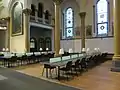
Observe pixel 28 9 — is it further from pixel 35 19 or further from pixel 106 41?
pixel 106 41

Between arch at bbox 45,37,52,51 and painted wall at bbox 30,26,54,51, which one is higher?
painted wall at bbox 30,26,54,51

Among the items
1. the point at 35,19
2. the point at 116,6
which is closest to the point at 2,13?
the point at 35,19

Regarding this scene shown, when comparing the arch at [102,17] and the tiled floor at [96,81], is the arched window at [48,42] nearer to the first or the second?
the arch at [102,17]

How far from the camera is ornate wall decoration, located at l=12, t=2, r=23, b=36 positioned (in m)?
19.2

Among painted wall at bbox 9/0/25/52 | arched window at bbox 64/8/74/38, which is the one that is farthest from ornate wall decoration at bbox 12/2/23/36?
arched window at bbox 64/8/74/38

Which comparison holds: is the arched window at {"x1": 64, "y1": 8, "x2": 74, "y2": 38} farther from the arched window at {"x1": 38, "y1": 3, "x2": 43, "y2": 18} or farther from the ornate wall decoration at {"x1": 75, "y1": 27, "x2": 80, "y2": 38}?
the arched window at {"x1": 38, "y1": 3, "x2": 43, "y2": 18}

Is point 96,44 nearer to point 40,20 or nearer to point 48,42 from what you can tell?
point 48,42

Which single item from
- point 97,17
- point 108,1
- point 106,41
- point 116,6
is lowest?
point 106,41

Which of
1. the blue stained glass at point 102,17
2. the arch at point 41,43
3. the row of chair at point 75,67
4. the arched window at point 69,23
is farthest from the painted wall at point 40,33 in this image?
the row of chair at point 75,67

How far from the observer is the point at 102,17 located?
2017 centimetres

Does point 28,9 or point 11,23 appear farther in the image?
point 11,23

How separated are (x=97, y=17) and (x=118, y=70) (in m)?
12.3

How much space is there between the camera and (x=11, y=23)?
810 inches

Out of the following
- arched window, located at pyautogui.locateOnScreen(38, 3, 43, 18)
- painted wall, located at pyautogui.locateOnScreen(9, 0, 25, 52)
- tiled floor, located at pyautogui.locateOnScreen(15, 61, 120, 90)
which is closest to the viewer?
tiled floor, located at pyautogui.locateOnScreen(15, 61, 120, 90)
